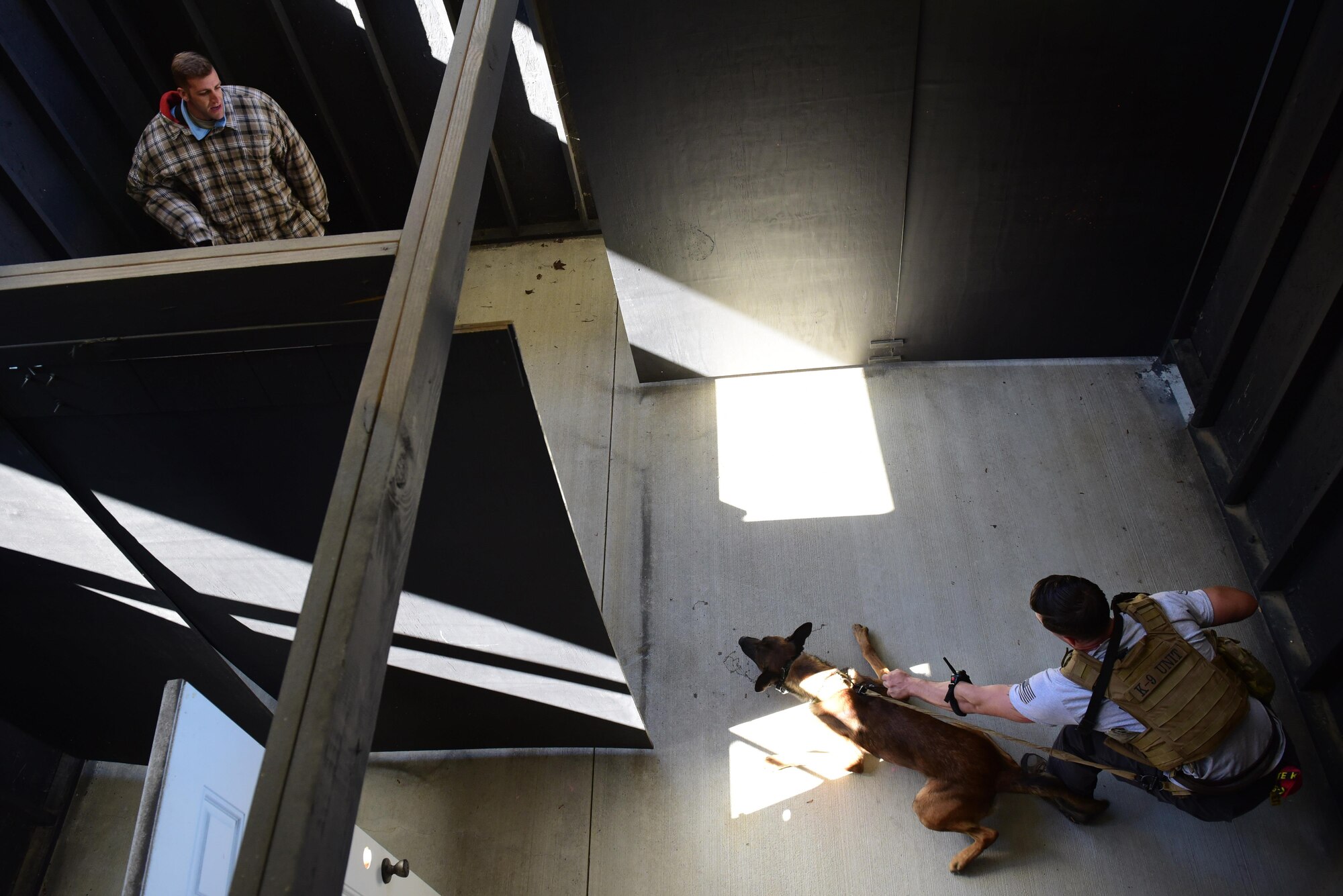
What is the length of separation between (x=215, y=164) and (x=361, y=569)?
3.38 meters

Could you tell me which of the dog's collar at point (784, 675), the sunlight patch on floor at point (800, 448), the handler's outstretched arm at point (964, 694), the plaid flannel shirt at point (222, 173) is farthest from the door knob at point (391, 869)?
the plaid flannel shirt at point (222, 173)

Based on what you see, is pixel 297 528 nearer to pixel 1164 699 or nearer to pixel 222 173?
pixel 222 173

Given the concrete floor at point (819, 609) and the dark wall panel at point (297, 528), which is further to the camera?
the concrete floor at point (819, 609)

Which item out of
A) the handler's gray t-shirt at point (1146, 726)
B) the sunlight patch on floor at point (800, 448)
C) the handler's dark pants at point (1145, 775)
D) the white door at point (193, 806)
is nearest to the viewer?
the white door at point (193, 806)

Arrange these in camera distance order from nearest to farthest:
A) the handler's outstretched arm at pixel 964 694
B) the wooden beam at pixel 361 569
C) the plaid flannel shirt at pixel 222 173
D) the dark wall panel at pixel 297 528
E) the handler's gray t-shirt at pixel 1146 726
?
the wooden beam at pixel 361 569 < the dark wall panel at pixel 297 528 < the handler's gray t-shirt at pixel 1146 726 < the handler's outstretched arm at pixel 964 694 < the plaid flannel shirt at pixel 222 173

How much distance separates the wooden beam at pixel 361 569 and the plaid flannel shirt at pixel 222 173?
7.68 feet

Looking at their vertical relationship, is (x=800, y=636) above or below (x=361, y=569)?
above

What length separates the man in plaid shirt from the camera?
3807 mm

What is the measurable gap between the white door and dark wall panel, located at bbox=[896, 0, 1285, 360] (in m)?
3.55

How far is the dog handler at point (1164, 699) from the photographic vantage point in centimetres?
261

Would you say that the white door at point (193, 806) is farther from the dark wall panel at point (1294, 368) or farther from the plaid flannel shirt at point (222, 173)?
the dark wall panel at point (1294, 368)

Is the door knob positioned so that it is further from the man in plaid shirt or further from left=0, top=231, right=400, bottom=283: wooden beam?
the man in plaid shirt

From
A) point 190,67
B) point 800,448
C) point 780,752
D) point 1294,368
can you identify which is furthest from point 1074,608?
point 190,67

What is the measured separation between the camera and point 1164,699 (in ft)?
8.55
